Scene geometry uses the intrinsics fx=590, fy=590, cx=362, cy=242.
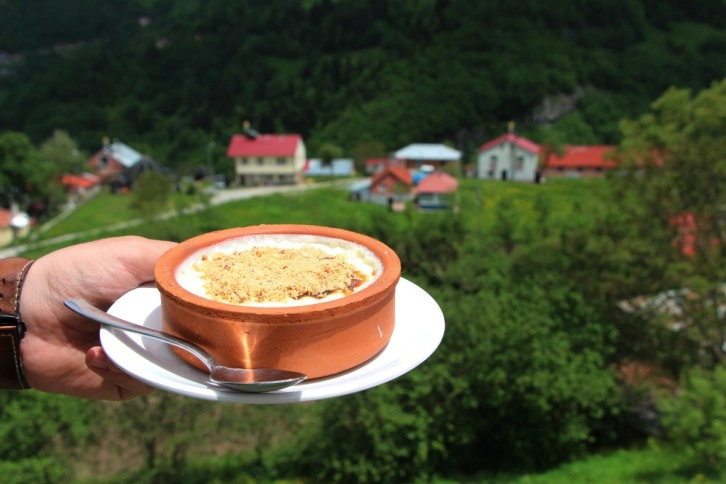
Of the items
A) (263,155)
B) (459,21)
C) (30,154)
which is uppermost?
(459,21)

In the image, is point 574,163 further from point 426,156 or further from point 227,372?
point 227,372

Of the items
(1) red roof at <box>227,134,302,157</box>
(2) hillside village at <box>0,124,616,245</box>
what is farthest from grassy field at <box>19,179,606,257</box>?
(1) red roof at <box>227,134,302,157</box>

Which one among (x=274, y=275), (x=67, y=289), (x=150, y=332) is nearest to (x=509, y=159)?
(x=67, y=289)

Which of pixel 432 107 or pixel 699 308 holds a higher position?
pixel 699 308

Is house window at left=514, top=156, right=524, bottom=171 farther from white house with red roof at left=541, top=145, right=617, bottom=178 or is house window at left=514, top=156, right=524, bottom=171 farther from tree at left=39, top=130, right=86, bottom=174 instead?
tree at left=39, top=130, right=86, bottom=174

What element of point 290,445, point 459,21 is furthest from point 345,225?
point 459,21

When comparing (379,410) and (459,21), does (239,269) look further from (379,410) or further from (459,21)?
(459,21)
